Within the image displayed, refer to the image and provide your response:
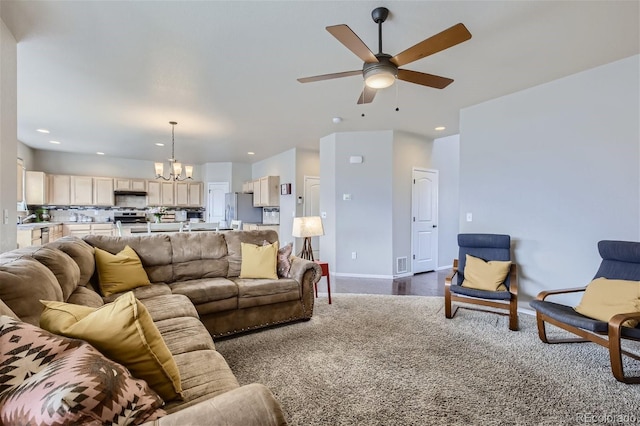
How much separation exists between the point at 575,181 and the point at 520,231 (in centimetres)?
76

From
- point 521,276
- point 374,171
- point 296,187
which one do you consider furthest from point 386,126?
point 521,276

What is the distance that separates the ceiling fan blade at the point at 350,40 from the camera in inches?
68.3

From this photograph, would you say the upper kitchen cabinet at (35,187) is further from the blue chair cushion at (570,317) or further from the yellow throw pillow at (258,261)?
the blue chair cushion at (570,317)

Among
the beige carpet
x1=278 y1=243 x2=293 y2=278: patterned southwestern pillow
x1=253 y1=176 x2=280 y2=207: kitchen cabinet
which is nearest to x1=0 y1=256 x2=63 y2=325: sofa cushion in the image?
the beige carpet

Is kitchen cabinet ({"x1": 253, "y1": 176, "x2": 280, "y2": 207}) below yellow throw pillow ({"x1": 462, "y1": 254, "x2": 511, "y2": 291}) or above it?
above

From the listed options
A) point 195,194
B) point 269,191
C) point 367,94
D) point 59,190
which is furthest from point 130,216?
point 367,94

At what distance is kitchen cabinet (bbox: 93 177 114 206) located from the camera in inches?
287

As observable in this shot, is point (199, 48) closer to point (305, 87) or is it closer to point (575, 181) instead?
point (305, 87)

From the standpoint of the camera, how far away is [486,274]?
3.15 m

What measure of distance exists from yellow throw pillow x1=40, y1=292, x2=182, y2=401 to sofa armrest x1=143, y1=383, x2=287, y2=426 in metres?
0.33

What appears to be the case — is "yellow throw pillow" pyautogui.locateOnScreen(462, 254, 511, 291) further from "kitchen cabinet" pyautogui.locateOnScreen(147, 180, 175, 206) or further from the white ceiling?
"kitchen cabinet" pyautogui.locateOnScreen(147, 180, 175, 206)

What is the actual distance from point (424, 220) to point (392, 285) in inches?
64.3

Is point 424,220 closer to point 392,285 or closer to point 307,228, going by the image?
point 392,285

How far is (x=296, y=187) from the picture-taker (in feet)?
21.4
